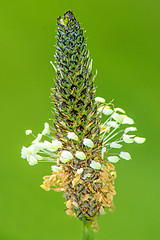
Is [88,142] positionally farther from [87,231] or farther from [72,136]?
[87,231]

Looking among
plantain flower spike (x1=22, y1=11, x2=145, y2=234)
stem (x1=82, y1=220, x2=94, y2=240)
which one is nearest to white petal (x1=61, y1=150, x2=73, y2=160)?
plantain flower spike (x1=22, y1=11, x2=145, y2=234)

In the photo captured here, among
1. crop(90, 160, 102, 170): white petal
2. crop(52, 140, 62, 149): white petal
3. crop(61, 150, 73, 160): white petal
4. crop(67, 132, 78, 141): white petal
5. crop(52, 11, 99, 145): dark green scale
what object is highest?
crop(52, 11, 99, 145): dark green scale

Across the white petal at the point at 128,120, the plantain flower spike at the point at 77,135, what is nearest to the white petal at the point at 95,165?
the plantain flower spike at the point at 77,135

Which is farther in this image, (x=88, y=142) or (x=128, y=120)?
(x=128, y=120)

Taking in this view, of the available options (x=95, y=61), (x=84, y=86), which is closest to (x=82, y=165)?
(x=84, y=86)

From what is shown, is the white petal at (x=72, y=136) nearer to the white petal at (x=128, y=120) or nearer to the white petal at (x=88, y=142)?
the white petal at (x=88, y=142)

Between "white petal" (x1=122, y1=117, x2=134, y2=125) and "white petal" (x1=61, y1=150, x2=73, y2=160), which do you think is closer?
"white petal" (x1=61, y1=150, x2=73, y2=160)

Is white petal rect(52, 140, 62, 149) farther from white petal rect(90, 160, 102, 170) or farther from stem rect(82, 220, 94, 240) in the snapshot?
stem rect(82, 220, 94, 240)

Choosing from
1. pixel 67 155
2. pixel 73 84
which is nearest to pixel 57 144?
pixel 67 155

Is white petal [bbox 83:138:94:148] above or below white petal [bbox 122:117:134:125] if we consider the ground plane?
below
